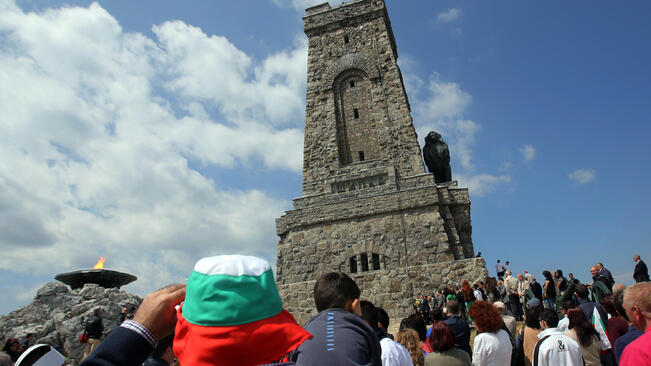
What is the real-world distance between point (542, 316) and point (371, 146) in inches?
573

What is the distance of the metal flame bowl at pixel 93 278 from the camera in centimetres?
1095

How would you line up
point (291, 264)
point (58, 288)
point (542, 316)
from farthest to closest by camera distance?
point (291, 264) < point (58, 288) < point (542, 316)

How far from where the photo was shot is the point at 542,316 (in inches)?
180

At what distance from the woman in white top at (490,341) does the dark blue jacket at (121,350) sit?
141 inches

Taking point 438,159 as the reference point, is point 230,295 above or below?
below

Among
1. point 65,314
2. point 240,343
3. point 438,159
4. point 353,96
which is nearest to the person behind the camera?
point 240,343

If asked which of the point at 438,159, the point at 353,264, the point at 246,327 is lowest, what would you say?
the point at 246,327

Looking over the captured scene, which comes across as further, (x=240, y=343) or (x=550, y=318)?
(x=550, y=318)

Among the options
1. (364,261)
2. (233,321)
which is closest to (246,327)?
(233,321)

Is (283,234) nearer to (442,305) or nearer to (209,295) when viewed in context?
(442,305)

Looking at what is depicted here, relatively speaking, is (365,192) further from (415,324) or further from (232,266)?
(232,266)

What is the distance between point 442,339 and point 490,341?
0.61 meters

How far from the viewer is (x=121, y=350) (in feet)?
5.11

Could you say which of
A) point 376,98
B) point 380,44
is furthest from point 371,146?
point 380,44
